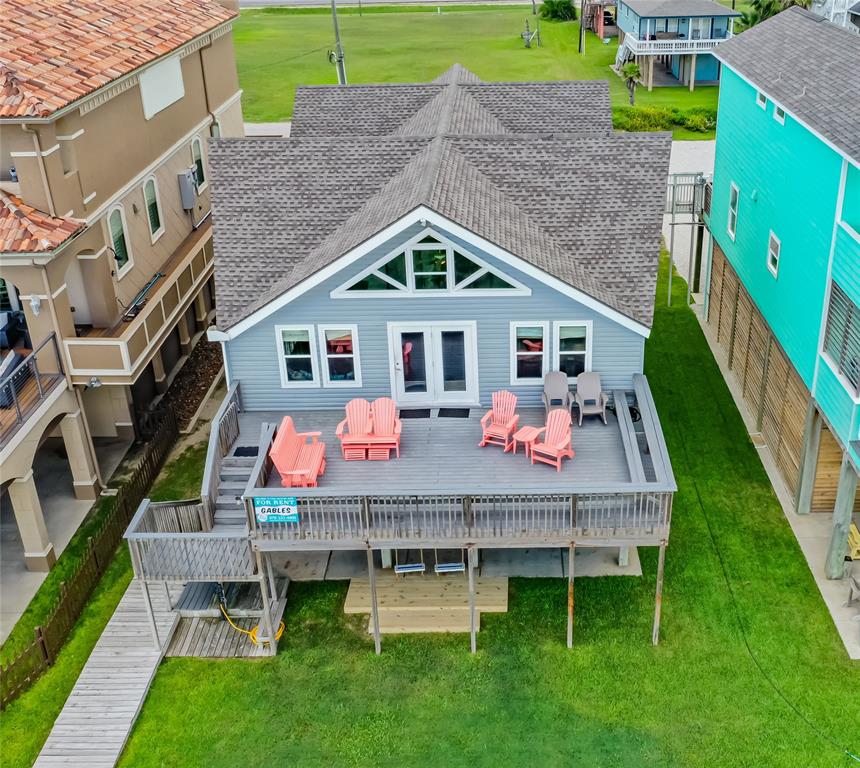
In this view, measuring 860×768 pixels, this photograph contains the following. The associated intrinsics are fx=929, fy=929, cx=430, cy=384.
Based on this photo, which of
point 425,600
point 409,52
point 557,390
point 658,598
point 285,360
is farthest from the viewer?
point 409,52

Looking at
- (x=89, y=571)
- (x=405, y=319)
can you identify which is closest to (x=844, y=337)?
(x=405, y=319)

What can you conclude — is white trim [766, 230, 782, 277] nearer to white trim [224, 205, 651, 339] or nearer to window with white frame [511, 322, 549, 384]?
white trim [224, 205, 651, 339]

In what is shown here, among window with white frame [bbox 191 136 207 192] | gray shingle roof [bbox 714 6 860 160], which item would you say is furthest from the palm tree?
window with white frame [bbox 191 136 207 192]

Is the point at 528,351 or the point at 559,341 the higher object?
the point at 559,341

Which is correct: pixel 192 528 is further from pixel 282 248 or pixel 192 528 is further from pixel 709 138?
pixel 709 138

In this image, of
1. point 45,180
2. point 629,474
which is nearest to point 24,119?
point 45,180

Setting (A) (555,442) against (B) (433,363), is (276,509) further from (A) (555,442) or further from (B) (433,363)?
(A) (555,442)
